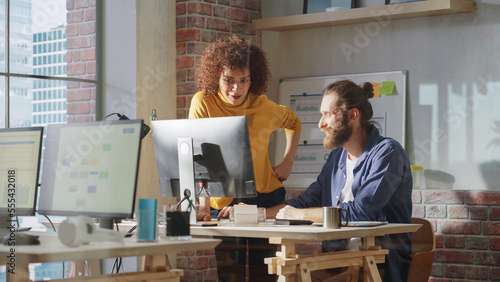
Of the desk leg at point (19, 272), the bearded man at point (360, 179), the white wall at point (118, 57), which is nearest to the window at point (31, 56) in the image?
the white wall at point (118, 57)

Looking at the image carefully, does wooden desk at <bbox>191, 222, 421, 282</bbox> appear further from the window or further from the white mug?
the window

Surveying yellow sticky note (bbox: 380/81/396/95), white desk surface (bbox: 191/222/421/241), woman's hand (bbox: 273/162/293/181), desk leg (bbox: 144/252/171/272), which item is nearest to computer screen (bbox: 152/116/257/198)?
white desk surface (bbox: 191/222/421/241)

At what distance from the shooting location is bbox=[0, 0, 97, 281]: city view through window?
11.3 ft

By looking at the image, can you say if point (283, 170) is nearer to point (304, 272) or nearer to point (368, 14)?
point (304, 272)

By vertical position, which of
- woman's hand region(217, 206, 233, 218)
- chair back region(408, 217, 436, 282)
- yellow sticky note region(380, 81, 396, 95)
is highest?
yellow sticky note region(380, 81, 396, 95)

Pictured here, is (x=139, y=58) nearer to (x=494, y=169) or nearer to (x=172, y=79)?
(x=172, y=79)

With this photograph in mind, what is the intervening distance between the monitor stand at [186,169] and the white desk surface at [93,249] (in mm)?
625

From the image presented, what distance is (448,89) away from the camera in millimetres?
Result: 3752

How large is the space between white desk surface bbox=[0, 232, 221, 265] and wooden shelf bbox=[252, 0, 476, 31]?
2.36 m

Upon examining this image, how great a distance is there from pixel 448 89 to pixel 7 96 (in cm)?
233

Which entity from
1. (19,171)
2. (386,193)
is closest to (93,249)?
(19,171)

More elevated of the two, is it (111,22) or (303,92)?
(111,22)

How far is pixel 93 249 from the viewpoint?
1.70 metres

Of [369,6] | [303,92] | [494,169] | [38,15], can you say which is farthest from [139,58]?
[494,169]
